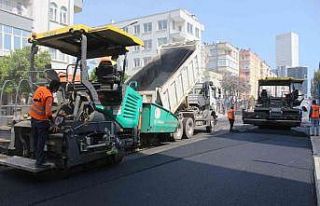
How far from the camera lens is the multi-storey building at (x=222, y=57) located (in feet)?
251

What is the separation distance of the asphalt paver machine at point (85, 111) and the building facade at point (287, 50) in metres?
121

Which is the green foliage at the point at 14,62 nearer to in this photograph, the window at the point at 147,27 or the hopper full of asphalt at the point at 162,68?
the hopper full of asphalt at the point at 162,68

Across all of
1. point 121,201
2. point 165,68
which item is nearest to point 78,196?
point 121,201

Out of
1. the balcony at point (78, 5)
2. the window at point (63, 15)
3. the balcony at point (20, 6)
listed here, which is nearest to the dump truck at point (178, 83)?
the balcony at point (20, 6)

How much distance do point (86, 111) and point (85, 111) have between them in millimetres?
24

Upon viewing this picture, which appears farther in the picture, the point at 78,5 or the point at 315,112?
the point at 78,5

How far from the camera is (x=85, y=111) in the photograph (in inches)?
275

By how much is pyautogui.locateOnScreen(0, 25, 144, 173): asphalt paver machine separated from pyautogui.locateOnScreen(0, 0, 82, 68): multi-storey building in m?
13.6

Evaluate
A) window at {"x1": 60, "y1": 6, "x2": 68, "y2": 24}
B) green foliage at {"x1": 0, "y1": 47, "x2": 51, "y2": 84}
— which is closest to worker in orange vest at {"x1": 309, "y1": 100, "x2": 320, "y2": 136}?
green foliage at {"x1": 0, "y1": 47, "x2": 51, "y2": 84}

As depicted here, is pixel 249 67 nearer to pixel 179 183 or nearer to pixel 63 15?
pixel 63 15

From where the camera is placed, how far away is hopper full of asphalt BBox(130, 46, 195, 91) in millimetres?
11477

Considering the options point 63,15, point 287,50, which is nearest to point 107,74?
point 63,15

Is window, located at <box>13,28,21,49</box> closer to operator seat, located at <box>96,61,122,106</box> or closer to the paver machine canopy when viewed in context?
the paver machine canopy

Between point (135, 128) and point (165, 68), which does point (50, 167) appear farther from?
point (165, 68)
